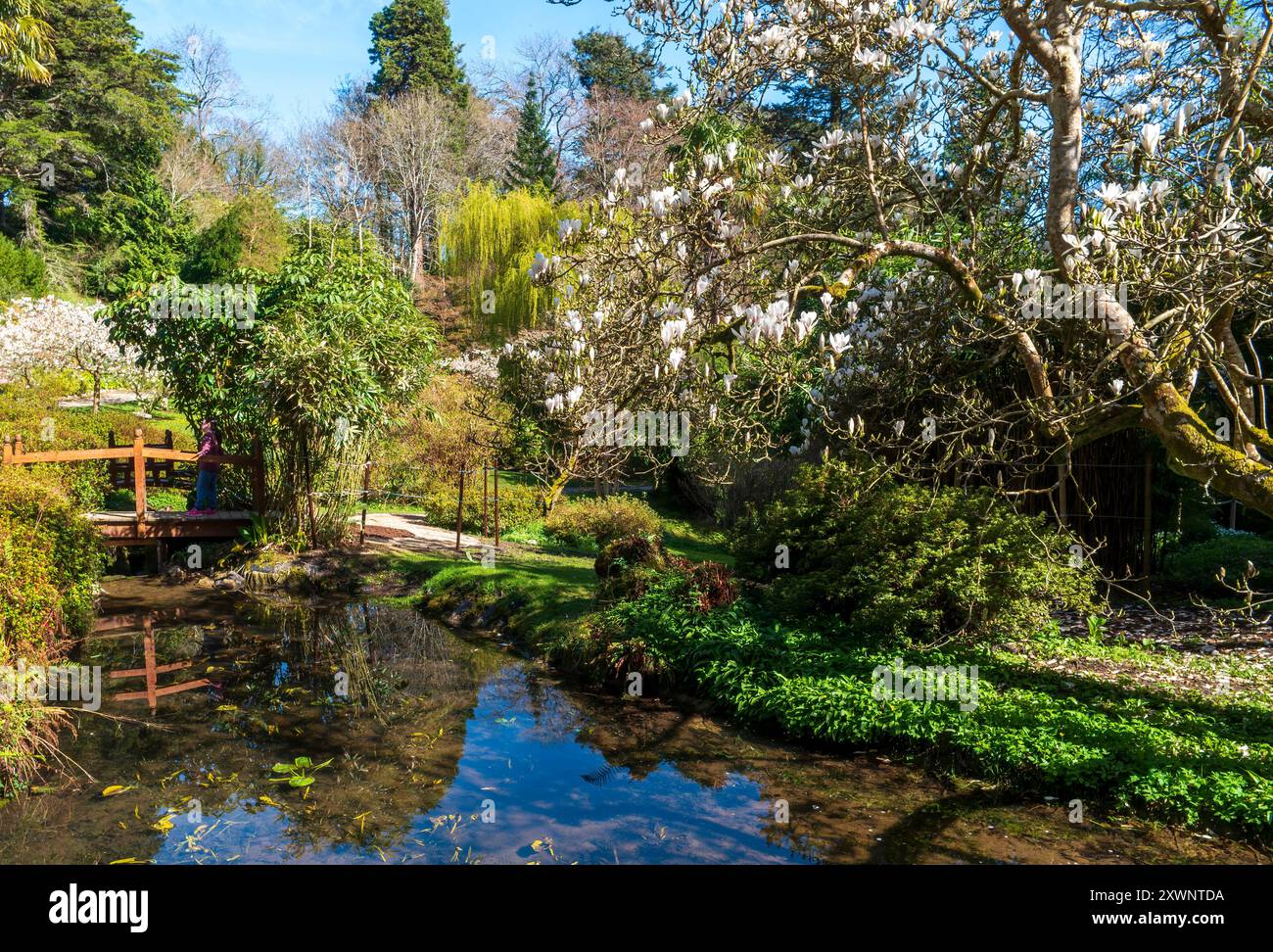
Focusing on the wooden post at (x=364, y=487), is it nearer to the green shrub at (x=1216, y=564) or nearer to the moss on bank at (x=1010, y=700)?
the moss on bank at (x=1010, y=700)

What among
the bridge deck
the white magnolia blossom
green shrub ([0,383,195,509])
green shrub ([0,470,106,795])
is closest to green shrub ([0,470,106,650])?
green shrub ([0,470,106,795])

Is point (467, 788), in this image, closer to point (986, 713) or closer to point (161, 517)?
point (986, 713)

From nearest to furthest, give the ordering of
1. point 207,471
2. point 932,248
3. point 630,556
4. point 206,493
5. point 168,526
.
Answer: point 932,248, point 630,556, point 168,526, point 207,471, point 206,493


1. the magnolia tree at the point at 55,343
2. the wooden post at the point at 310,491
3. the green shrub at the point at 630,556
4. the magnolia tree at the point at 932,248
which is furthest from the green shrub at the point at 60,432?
the magnolia tree at the point at 932,248

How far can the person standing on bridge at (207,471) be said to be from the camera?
15.6 m

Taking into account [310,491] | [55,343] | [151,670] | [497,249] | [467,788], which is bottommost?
[467,788]

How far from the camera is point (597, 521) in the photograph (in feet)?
57.2

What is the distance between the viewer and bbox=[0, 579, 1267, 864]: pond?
6.25 m

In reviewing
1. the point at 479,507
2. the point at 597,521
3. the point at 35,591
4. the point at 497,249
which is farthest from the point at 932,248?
the point at 497,249

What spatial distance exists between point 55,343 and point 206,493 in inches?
503

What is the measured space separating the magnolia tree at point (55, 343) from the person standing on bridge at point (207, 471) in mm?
9163

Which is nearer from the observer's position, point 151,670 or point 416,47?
point 151,670
